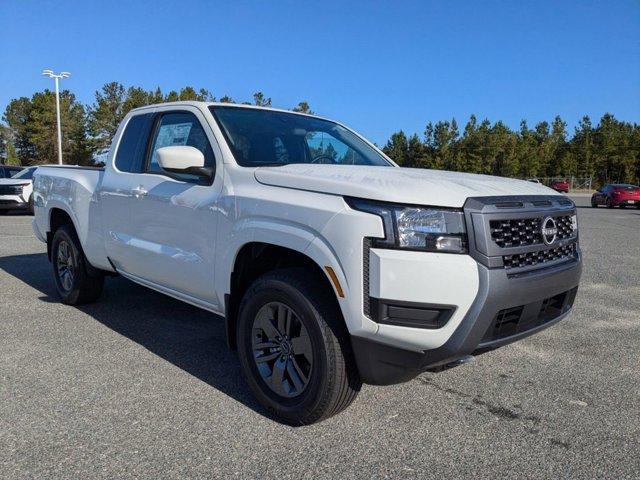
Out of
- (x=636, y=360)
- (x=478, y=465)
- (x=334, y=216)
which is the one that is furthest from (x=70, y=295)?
(x=636, y=360)

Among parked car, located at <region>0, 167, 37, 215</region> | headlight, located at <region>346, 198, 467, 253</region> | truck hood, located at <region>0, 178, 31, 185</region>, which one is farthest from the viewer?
truck hood, located at <region>0, 178, 31, 185</region>

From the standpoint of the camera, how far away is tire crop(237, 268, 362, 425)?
2.77 m

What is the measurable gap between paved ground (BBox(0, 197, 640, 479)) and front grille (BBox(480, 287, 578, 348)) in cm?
57

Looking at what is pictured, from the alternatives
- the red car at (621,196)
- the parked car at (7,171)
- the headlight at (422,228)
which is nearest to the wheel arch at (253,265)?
the headlight at (422,228)

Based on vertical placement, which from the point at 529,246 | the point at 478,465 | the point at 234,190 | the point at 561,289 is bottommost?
the point at 478,465

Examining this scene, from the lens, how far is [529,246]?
2777 millimetres

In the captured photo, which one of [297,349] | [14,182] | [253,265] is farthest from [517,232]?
[14,182]

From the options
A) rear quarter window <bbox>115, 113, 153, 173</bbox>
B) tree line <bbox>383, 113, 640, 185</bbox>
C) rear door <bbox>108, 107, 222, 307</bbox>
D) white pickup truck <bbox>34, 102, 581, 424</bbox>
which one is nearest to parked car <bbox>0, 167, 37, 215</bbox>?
rear quarter window <bbox>115, 113, 153, 173</bbox>

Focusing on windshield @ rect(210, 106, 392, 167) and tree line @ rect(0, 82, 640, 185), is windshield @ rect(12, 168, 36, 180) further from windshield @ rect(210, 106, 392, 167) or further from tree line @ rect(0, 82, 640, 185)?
tree line @ rect(0, 82, 640, 185)

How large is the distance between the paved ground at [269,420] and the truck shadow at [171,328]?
0.07 ft

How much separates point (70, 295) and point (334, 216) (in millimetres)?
3805

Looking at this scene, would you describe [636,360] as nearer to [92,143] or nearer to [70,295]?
[70,295]

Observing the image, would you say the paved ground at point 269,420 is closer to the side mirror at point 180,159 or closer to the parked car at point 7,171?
the side mirror at point 180,159

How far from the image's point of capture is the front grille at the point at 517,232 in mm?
2633
